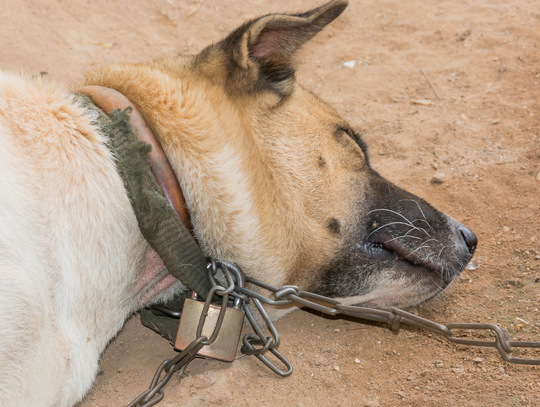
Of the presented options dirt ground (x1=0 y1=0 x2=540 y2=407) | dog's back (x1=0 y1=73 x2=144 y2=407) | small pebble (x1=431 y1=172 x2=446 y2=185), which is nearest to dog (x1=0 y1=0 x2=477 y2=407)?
dog's back (x1=0 y1=73 x2=144 y2=407)

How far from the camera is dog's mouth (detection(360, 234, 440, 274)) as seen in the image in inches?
95.0

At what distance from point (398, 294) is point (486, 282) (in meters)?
0.55

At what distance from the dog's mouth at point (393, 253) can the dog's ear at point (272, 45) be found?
0.83 m

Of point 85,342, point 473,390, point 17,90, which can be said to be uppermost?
point 17,90

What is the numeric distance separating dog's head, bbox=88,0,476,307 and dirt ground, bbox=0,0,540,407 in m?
0.25

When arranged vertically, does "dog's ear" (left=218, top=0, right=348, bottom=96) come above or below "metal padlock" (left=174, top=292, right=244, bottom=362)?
above

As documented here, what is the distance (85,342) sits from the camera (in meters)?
1.99

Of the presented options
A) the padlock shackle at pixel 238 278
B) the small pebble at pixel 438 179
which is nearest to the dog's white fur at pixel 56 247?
the padlock shackle at pixel 238 278

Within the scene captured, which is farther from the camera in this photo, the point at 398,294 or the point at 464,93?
the point at 464,93

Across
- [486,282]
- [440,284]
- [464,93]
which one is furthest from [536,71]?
[440,284]

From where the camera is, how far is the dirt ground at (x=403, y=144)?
2.23m

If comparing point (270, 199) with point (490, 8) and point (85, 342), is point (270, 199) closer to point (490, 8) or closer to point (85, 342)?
point (85, 342)

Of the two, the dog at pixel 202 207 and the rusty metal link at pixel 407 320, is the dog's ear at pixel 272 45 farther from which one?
the rusty metal link at pixel 407 320

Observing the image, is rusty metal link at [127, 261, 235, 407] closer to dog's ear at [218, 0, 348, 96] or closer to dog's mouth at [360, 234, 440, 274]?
dog's mouth at [360, 234, 440, 274]
